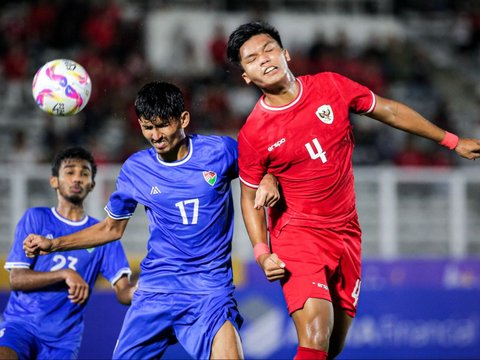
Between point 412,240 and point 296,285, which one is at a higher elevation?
point 412,240

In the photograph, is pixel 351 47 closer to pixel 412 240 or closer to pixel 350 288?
pixel 412 240

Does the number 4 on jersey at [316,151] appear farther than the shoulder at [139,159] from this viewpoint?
No

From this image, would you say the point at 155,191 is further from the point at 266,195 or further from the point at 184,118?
the point at 266,195

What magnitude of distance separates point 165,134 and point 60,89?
115 centimetres

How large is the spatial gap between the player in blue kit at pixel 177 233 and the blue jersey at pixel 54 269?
0.73 m

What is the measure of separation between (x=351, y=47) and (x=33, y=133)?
6.37 metres

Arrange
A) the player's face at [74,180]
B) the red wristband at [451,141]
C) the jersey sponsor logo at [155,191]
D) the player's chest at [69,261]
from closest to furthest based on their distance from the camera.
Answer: the jersey sponsor logo at [155,191]
the red wristband at [451,141]
the player's chest at [69,261]
the player's face at [74,180]

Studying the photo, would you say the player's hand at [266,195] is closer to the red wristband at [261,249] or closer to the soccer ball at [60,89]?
the red wristband at [261,249]

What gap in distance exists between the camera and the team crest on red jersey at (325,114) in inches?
201

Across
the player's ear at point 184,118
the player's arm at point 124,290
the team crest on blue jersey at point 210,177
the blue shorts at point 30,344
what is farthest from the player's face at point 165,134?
the blue shorts at point 30,344

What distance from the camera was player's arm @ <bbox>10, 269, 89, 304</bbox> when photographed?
5.56 meters

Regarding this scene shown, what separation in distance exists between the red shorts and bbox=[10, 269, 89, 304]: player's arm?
1.32 meters

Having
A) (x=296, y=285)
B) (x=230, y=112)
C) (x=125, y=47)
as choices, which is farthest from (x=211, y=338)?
(x=125, y=47)

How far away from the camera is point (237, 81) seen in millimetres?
14953
